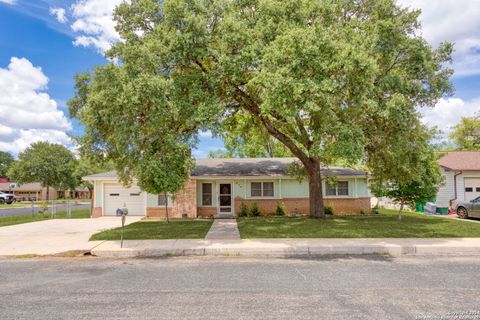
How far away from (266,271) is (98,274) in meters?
3.85

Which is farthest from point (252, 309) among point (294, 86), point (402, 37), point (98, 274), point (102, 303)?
point (402, 37)

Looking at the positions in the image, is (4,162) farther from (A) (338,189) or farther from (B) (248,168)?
(A) (338,189)

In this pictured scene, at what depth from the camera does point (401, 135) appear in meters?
14.5

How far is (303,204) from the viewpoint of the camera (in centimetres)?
2298

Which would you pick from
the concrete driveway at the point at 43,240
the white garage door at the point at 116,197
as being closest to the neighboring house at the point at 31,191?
the white garage door at the point at 116,197

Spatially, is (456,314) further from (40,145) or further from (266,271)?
(40,145)

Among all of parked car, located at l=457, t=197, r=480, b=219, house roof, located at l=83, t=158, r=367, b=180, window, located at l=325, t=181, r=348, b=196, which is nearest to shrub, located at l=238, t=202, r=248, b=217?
house roof, located at l=83, t=158, r=367, b=180

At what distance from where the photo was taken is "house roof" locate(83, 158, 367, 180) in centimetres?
2247

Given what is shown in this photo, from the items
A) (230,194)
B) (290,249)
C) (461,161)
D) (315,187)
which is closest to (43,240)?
(290,249)

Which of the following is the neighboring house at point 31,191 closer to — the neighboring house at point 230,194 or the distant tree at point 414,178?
the neighboring house at point 230,194

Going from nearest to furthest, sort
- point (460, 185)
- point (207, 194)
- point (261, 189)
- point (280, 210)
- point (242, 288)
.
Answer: point (242, 288) → point (280, 210) → point (207, 194) → point (261, 189) → point (460, 185)

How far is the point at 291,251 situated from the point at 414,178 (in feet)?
29.9

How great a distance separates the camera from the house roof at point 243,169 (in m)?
22.5

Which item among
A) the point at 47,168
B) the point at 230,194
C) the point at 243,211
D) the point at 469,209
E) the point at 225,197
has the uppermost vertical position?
the point at 47,168
